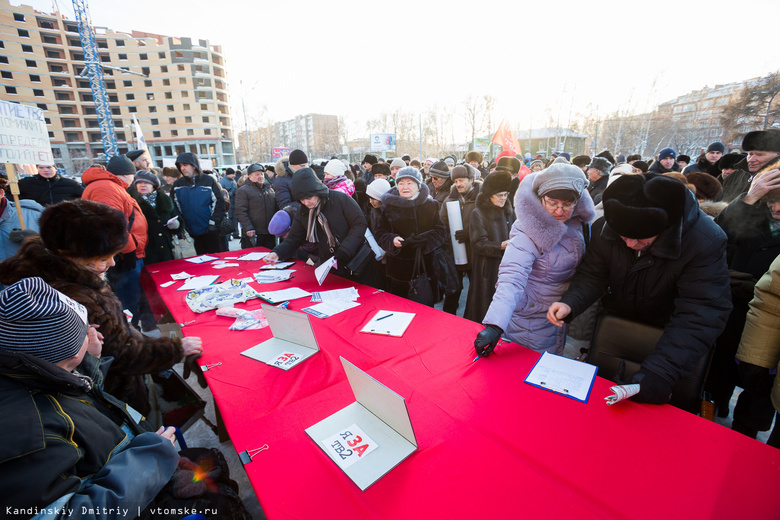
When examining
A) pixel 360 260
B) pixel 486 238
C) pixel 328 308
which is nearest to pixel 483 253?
pixel 486 238

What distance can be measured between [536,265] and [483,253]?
1217 millimetres

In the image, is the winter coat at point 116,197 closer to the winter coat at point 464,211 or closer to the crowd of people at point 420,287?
the crowd of people at point 420,287

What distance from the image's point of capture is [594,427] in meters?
1.19

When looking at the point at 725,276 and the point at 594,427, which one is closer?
the point at 594,427

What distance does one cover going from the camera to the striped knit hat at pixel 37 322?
2.97ft

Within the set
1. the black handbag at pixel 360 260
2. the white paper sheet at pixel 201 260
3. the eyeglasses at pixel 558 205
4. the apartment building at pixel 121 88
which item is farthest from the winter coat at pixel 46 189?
the apartment building at pixel 121 88

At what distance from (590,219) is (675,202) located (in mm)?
560

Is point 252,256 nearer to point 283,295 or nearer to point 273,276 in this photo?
point 273,276

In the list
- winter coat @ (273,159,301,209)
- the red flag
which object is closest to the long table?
winter coat @ (273,159,301,209)

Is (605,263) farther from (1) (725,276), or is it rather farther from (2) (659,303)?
(1) (725,276)

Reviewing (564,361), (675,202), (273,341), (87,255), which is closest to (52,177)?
(87,255)

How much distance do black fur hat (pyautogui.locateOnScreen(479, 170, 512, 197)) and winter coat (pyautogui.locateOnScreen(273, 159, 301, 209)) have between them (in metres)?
3.00

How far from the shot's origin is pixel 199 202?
4.73 metres

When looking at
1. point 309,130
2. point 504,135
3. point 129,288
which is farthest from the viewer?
point 309,130
